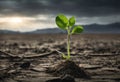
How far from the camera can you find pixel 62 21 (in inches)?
190

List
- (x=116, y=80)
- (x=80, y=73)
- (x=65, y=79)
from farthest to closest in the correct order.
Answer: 1. (x=80, y=73)
2. (x=116, y=80)
3. (x=65, y=79)

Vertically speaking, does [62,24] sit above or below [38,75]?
above

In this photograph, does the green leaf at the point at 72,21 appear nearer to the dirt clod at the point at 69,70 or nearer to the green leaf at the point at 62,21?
the green leaf at the point at 62,21

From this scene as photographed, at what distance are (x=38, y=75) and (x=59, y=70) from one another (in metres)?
0.31

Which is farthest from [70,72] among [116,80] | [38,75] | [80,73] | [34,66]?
[34,66]

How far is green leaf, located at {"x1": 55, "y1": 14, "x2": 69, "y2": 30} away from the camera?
4820 millimetres

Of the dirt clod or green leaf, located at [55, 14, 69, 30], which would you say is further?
green leaf, located at [55, 14, 69, 30]

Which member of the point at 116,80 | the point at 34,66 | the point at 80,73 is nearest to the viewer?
the point at 116,80

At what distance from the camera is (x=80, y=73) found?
14.6 ft

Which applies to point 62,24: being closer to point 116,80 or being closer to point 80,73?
point 80,73

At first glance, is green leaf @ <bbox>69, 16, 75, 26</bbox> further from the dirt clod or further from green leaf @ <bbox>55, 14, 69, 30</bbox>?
the dirt clod

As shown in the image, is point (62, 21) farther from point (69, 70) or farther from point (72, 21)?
point (69, 70)

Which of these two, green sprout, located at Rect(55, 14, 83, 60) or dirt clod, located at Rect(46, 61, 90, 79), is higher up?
green sprout, located at Rect(55, 14, 83, 60)

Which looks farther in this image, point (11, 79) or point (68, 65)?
point (68, 65)
